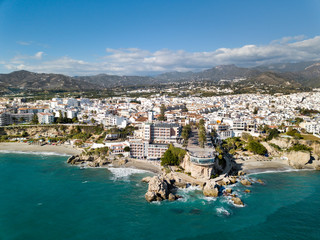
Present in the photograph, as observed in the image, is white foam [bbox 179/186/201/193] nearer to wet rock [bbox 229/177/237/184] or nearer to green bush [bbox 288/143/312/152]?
wet rock [bbox 229/177/237/184]

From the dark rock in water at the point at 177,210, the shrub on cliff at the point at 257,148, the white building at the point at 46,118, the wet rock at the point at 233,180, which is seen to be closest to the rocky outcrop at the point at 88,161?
the dark rock in water at the point at 177,210

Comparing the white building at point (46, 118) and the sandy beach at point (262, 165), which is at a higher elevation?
the white building at point (46, 118)

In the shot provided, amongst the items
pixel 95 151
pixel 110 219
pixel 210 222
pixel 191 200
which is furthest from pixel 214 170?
pixel 95 151

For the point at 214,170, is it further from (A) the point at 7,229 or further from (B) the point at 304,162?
(A) the point at 7,229

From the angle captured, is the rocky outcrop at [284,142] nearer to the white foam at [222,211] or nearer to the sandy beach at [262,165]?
the sandy beach at [262,165]

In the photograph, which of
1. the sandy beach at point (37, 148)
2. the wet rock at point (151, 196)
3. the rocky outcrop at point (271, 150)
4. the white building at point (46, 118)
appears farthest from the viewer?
the white building at point (46, 118)

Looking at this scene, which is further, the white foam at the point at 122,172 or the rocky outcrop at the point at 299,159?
the rocky outcrop at the point at 299,159

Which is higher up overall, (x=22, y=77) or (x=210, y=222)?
(x=22, y=77)
